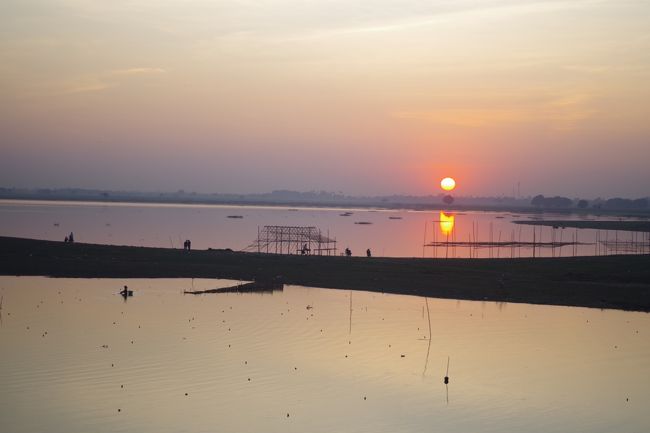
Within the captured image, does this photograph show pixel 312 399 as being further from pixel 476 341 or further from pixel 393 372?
pixel 476 341

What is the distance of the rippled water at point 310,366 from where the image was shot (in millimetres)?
19672

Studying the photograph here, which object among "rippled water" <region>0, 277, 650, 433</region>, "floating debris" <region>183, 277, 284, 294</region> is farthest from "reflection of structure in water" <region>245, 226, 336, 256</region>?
"rippled water" <region>0, 277, 650, 433</region>

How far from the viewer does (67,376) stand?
22453mm

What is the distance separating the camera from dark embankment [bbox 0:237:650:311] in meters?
43.1

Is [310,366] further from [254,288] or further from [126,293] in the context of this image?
[254,288]

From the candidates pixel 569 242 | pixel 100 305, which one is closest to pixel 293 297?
pixel 100 305

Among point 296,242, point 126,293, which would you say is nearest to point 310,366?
point 126,293

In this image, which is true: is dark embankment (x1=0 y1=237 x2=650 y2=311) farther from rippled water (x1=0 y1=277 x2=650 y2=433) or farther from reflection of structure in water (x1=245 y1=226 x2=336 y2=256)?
reflection of structure in water (x1=245 y1=226 x2=336 y2=256)

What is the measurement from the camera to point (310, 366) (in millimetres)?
25000

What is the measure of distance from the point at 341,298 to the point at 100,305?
12.2m

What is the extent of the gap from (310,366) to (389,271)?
2664cm

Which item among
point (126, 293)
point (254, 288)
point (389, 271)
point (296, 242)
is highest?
point (296, 242)

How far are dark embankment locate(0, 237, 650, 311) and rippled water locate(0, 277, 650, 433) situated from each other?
4726 millimetres

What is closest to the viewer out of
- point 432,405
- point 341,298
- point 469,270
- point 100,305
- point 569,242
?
point 432,405
